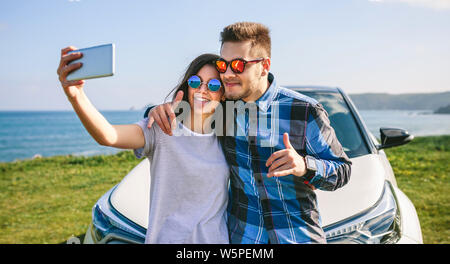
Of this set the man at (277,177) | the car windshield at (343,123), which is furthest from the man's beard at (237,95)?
the car windshield at (343,123)

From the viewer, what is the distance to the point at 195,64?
1.81m

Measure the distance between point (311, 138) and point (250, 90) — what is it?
43 cm

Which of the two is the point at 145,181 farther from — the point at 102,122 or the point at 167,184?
the point at 102,122

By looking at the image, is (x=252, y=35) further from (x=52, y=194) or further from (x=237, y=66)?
(x=52, y=194)

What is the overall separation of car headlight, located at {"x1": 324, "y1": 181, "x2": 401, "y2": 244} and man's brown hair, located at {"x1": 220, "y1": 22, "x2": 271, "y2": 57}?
109cm

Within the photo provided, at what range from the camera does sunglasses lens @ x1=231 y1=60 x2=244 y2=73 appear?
1.72m

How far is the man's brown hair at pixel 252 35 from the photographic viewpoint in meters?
1.79

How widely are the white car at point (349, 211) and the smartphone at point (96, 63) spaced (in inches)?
41.8

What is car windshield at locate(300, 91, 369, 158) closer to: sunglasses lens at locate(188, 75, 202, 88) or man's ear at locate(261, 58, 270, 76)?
man's ear at locate(261, 58, 270, 76)

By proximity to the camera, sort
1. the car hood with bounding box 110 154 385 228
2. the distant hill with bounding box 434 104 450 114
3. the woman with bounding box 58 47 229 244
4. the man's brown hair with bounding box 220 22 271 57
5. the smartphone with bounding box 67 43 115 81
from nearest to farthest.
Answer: the smartphone with bounding box 67 43 115 81 → the woman with bounding box 58 47 229 244 → the man's brown hair with bounding box 220 22 271 57 → the car hood with bounding box 110 154 385 228 → the distant hill with bounding box 434 104 450 114

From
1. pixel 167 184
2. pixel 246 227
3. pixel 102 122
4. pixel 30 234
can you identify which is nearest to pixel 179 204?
pixel 167 184

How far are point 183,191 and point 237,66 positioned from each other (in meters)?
0.73

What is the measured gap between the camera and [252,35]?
1.81m

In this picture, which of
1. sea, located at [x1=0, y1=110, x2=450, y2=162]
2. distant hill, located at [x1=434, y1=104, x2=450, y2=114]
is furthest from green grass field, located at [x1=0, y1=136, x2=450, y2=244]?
distant hill, located at [x1=434, y1=104, x2=450, y2=114]
